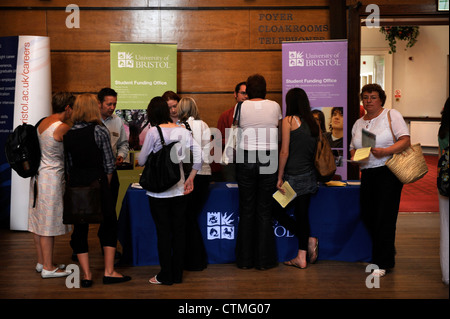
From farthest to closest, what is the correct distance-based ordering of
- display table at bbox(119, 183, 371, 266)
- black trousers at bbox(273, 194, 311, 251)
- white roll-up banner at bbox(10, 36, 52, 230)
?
white roll-up banner at bbox(10, 36, 52, 230) < display table at bbox(119, 183, 371, 266) < black trousers at bbox(273, 194, 311, 251)

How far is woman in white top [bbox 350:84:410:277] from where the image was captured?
390 cm

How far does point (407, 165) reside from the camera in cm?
382

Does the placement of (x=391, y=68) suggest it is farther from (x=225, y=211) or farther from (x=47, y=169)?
(x=47, y=169)

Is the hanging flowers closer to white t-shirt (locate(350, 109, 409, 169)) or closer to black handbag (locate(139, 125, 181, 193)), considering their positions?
white t-shirt (locate(350, 109, 409, 169))

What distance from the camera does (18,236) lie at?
17.9ft

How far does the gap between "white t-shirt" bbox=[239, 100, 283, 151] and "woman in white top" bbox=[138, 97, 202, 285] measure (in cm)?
48

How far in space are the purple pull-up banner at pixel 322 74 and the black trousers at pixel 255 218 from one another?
2.03m

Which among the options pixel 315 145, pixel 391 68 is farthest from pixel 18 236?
pixel 391 68

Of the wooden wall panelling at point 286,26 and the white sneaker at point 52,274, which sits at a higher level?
the wooden wall panelling at point 286,26

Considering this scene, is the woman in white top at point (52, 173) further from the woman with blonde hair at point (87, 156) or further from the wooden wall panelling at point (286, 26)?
the wooden wall panelling at point (286, 26)

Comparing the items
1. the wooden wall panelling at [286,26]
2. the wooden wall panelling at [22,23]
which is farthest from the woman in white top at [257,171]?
the wooden wall panelling at [22,23]

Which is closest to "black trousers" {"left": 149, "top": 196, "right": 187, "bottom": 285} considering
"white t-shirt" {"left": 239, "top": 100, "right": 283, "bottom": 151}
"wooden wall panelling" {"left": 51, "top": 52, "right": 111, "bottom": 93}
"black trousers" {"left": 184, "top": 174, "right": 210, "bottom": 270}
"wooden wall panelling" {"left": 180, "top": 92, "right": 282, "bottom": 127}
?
"black trousers" {"left": 184, "top": 174, "right": 210, "bottom": 270}

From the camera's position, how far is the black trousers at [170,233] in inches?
146
